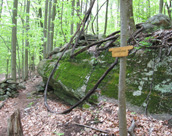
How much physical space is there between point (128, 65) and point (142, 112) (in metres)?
1.77

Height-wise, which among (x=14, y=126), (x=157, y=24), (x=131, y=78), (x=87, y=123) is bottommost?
(x=87, y=123)

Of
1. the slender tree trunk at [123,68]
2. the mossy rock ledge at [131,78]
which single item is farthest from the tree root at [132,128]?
the mossy rock ledge at [131,78]

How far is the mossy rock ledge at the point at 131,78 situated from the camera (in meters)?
3.50

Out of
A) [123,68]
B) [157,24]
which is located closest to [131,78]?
[123,68]

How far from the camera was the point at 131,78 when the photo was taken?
4.23 metres

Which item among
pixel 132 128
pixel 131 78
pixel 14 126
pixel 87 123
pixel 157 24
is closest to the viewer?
pixel 132 128

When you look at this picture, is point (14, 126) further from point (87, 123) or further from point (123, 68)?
point (123, 68)

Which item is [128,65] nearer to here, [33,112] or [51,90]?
[33,112]

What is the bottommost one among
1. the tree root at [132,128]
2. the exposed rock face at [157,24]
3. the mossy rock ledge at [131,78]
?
the tree root at [132,128]

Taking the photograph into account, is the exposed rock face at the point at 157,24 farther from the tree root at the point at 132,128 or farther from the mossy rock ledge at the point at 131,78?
the tree root at the point at 132,128

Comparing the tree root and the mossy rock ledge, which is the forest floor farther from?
the mossy rock ledge

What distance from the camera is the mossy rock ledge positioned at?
11.5 feet

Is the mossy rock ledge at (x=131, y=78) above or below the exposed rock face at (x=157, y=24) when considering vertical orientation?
below

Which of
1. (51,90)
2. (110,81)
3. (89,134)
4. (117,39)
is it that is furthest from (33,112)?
(117,39)
